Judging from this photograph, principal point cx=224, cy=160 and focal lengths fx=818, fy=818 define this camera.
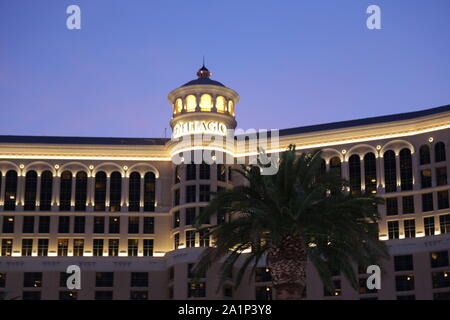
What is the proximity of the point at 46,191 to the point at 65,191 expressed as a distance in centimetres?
241

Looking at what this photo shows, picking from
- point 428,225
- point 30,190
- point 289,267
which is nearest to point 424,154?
point 428,225

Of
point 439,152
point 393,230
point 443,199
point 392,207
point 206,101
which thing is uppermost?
point 206,101

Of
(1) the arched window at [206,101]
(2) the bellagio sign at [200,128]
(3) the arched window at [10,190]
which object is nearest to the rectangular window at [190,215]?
(2) the bellagio sign at [200,128]

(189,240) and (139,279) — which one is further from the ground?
(189,240)

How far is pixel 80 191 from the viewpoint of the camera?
105m

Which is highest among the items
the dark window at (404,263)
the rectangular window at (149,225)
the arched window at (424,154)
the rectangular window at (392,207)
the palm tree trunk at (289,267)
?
the arched window at (424,154)

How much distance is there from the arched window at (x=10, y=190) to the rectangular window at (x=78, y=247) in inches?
355

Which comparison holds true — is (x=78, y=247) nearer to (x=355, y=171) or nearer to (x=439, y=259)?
(x=355, y=171)

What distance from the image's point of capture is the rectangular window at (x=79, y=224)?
103875 millimetres

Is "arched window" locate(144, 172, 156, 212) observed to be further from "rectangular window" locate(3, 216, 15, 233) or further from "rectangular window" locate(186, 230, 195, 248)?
"rectangular window" locate(3, 216, 15, 233)

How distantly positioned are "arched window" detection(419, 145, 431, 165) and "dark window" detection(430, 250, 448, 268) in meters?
11.2

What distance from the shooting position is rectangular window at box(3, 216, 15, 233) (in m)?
103

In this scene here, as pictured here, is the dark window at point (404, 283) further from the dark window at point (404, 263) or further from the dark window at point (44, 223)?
the dark window at point (44, 223)

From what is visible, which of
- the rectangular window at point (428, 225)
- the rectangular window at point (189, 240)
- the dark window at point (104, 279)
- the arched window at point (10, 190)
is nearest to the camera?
the rectangular window at point (428, 225)
